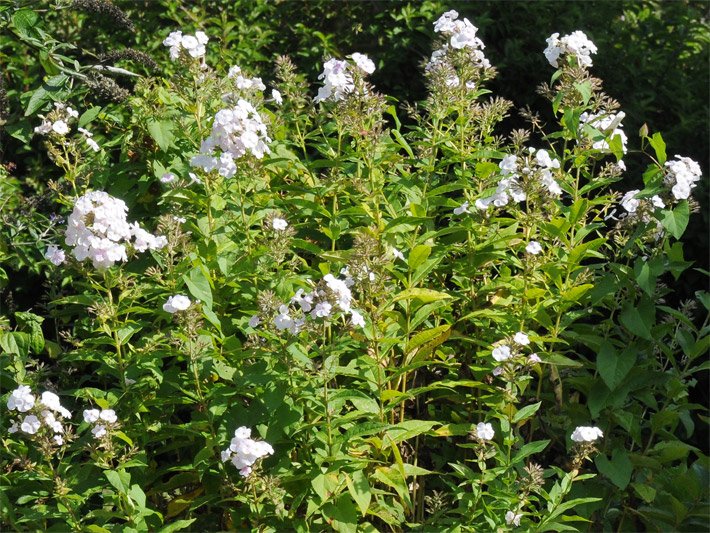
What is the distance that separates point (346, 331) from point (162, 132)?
112 cm

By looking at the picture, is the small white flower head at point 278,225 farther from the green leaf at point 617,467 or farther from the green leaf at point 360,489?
the green leaf at point 617,467

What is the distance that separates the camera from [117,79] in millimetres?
4383

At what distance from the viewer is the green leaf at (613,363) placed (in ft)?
10.6

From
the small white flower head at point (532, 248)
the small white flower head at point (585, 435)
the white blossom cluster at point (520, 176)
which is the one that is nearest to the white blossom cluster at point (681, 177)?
the white blossom cluster at point (520, 176)

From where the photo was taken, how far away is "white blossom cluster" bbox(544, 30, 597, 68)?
134 inches

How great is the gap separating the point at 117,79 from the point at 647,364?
2.45 m

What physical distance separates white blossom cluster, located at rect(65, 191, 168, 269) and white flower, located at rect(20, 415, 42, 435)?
0.44m

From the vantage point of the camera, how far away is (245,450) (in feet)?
8.89

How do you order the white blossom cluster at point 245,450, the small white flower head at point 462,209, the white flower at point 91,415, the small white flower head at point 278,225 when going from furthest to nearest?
the small white flower head at point 462,209 → the small white flower head at point 278,225 → the white flower at point 91,415 → the white blossom cluster at point 245,450

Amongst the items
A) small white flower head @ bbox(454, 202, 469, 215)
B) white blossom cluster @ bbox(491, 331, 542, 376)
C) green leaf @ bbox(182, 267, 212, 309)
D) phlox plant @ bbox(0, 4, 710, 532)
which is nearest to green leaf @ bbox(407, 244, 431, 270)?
phlox plant @ bbox(0, 4, 710, 532)

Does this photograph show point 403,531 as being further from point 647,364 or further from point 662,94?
point 662,94

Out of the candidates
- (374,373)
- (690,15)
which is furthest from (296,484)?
(690,15)

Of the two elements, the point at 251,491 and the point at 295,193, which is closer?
the point at 251,491

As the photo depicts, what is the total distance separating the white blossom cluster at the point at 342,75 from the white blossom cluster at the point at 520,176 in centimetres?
52
